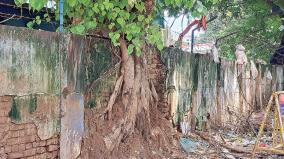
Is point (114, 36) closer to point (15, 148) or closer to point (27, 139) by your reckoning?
point (27, 139)

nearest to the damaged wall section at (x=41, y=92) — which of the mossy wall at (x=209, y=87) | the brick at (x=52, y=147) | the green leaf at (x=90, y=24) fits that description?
the brick at (x=52, y=147)

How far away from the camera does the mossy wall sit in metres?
7.37

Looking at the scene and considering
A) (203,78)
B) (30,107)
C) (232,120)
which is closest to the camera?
(30,107)

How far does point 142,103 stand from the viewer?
575 centimetres

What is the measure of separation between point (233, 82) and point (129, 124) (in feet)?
17.4

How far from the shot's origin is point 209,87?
882 cm

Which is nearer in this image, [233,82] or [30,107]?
[30,107]

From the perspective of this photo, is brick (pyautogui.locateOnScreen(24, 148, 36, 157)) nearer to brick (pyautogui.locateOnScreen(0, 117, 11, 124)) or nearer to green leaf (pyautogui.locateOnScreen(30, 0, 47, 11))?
brick (pyautogui.locateOnScreen(0, 117, 11, 124))

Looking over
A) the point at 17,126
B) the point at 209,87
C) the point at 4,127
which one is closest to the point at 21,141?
the point at 17,126

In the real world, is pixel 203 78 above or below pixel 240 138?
above

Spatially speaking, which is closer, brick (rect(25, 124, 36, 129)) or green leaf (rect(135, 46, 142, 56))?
brick (rect(25, 124, 36, 129))

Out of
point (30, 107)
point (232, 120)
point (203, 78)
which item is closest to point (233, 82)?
point (232, 120)

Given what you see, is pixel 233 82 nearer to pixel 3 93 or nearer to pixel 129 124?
pixel 129 124

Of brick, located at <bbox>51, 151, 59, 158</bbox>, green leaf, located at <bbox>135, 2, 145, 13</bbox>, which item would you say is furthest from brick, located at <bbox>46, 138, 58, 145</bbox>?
green leaf, located at <bbox>135, 2, 145, 13</bbox>
